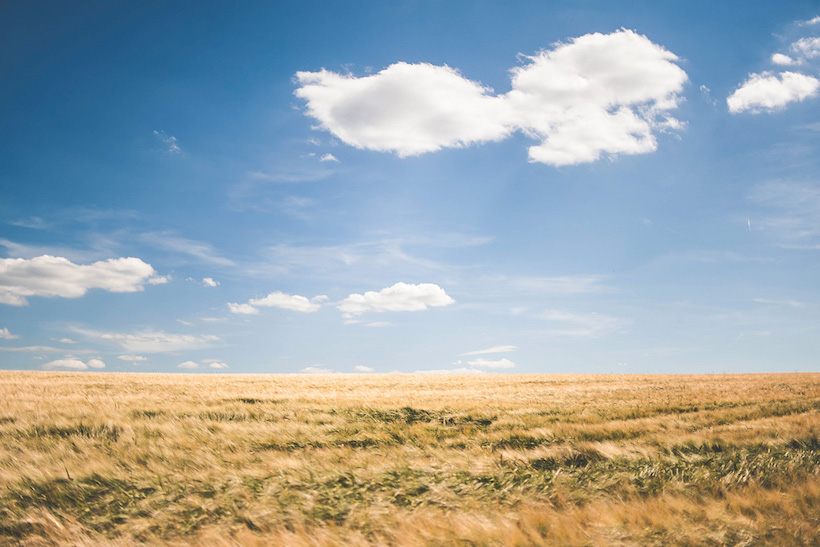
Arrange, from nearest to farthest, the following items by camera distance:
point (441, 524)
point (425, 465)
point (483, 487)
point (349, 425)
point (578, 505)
A: point (441, 524), point (578, 505), point (483, 487), point (425, 465), point (349, 425)

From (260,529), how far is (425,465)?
8.17 feet

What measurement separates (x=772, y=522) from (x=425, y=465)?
12.9 ft

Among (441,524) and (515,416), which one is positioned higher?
(441,524)

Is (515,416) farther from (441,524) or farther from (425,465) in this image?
(441,524)

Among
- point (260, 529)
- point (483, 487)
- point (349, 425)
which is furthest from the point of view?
point (349, 425)

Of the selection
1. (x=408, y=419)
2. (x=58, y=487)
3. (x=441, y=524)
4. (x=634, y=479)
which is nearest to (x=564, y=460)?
(x=634, y=479)

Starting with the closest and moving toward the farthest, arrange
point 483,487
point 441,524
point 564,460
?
point 441,524
point 483,487
point 564,460

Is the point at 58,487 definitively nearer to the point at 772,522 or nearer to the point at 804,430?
the point at 772,522

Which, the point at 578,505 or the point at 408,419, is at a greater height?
the point at 578,505

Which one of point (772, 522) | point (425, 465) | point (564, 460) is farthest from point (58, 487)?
point (772, 522)

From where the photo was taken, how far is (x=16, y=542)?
14.0 ft

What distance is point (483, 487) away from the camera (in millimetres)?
5281

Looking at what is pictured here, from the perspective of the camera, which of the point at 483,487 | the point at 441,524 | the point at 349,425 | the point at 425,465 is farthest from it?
the point at 349,425

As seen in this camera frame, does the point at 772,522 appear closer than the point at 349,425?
Yes
